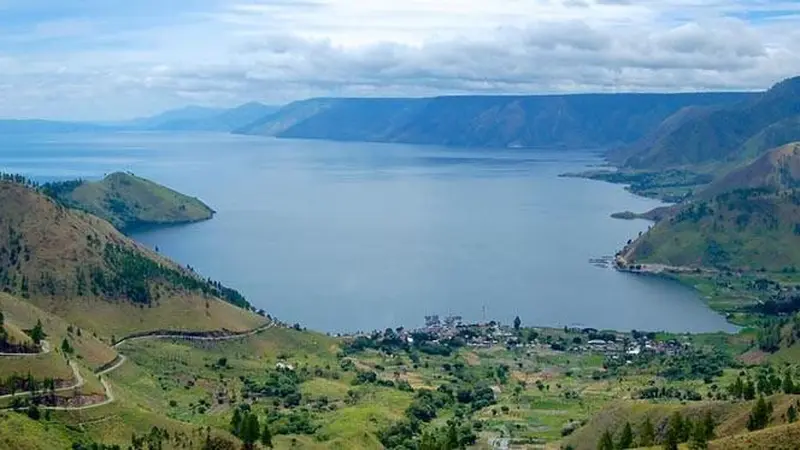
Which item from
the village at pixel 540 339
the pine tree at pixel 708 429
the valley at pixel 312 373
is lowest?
the village at pixel 540 339

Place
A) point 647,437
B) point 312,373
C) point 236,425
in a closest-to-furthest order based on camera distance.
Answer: point 647,437
point 236,425
point 312,373

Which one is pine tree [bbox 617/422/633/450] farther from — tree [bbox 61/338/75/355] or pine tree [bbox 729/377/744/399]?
tree [bbox 61/338/75/355]

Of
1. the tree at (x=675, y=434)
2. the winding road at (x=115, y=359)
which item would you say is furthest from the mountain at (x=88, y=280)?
the tree at (x=675, y=434)

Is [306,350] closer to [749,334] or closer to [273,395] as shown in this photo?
[273,395]

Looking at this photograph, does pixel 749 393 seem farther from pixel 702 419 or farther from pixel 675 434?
pixel 675 434

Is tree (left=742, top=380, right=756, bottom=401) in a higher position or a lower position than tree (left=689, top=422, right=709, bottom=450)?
lower

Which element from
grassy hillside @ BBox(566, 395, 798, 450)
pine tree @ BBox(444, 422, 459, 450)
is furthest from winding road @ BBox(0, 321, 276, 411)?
grassy hillside @ BBox(566, 395, 798, 450)

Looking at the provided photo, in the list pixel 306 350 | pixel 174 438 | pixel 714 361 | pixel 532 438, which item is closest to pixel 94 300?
pixel 306 350

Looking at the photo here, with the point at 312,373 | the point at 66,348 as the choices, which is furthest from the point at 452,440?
the point at 66,348

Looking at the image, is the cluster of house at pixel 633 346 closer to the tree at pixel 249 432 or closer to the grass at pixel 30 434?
the tree at pixel 249 432
